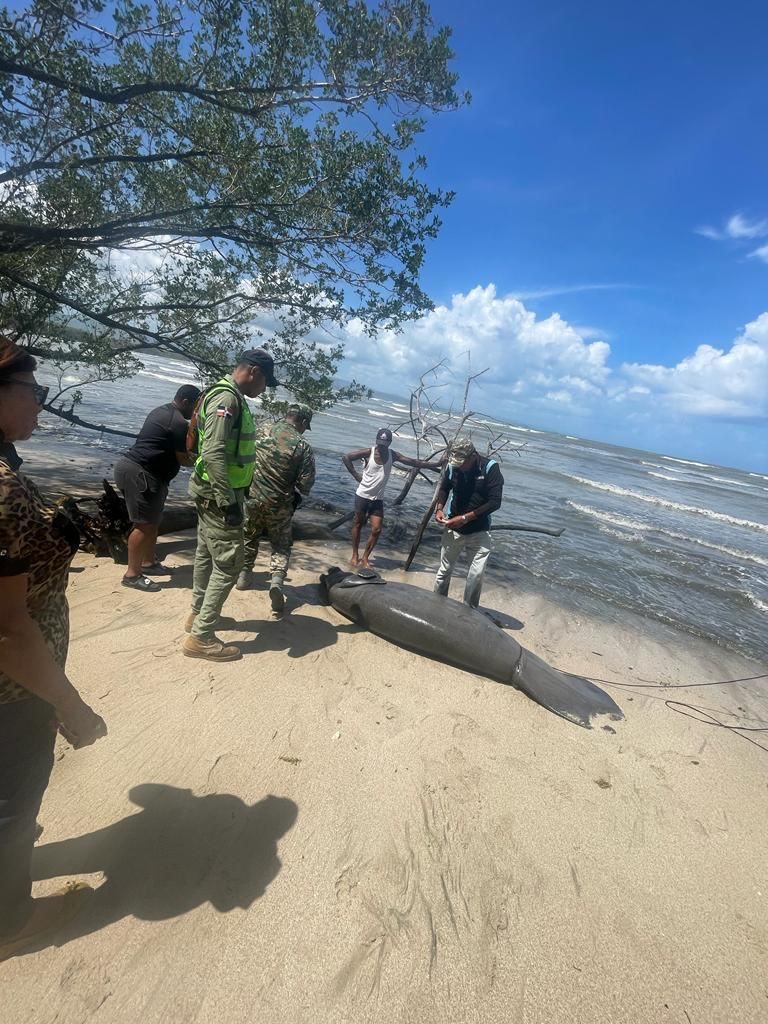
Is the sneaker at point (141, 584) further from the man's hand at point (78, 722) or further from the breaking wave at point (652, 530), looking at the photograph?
the breaking wave at point (652, 530)

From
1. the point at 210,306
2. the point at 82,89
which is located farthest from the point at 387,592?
the point at 82,89

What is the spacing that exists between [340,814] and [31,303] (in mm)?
7739

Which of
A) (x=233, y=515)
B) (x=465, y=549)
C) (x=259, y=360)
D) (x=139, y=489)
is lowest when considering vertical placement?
(x=465, y=549)

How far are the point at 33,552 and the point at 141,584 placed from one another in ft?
13.8

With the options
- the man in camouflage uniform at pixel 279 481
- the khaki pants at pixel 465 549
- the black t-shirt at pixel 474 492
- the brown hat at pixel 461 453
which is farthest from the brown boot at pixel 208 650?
the brown hat at pixel 461 453

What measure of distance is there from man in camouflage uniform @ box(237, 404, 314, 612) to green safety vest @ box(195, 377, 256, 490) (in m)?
0.86

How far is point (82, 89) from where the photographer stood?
16.1 feet

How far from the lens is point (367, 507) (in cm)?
745

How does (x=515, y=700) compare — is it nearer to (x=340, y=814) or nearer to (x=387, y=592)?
(x=387, y=592)

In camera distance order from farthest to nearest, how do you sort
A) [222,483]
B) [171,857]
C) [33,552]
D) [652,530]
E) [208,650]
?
[652,530]
[208,650]
[222,483]
[171,857]
[33,552]

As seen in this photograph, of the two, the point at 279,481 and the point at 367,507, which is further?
the point at 367,507

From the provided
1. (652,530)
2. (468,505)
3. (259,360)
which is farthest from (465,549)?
(652,530)

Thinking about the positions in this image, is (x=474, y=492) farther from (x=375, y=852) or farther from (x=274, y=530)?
(x=375, y=852)

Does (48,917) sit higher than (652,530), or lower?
higher
